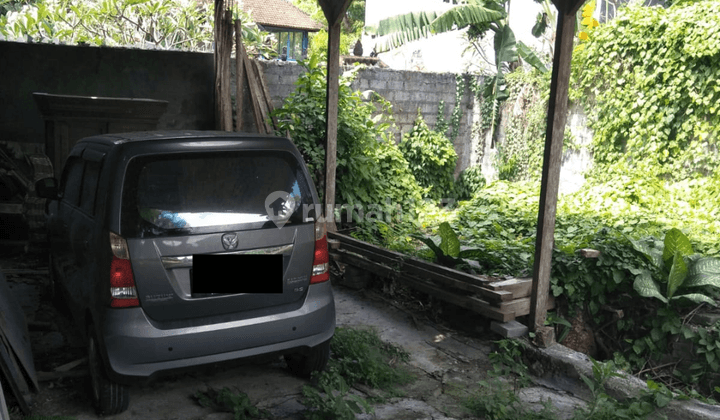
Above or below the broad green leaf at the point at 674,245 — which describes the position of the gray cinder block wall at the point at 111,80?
above

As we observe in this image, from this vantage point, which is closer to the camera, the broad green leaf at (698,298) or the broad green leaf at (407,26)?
the broad green leaf at (698,298)

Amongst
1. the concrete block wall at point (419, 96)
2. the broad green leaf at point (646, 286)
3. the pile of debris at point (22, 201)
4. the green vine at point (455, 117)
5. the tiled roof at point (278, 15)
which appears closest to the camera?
the broad green leaf at point (646, 286)

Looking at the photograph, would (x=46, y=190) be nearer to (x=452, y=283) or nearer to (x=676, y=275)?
(x=452, y=283)

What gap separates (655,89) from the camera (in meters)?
9.86

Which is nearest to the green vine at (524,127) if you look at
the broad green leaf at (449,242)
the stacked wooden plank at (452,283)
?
the stacked wooden plank at (452,283)

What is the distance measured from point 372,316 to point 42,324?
9.85ft

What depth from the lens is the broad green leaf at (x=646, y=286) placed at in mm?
4852

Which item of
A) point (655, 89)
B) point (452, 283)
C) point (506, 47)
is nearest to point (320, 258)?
point (452, 283)

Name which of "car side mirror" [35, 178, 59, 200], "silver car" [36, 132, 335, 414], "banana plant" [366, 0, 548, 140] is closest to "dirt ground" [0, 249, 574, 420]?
"silver car" [36, 132, 335, 414]

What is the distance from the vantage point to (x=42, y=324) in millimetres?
5309

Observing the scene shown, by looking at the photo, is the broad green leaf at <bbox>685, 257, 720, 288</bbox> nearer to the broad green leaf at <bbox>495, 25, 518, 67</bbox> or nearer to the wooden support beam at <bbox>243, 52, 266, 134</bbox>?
the wooden support beam at <bbox>243, 52, 266, 134</bbox>

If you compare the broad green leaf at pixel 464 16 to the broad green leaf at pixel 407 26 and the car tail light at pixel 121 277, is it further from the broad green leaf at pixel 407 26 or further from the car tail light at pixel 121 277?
the car tail light at pixel 121 277

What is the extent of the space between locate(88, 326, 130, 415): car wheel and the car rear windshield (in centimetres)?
88

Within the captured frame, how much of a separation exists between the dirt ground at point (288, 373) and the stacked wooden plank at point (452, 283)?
301 millimetres
